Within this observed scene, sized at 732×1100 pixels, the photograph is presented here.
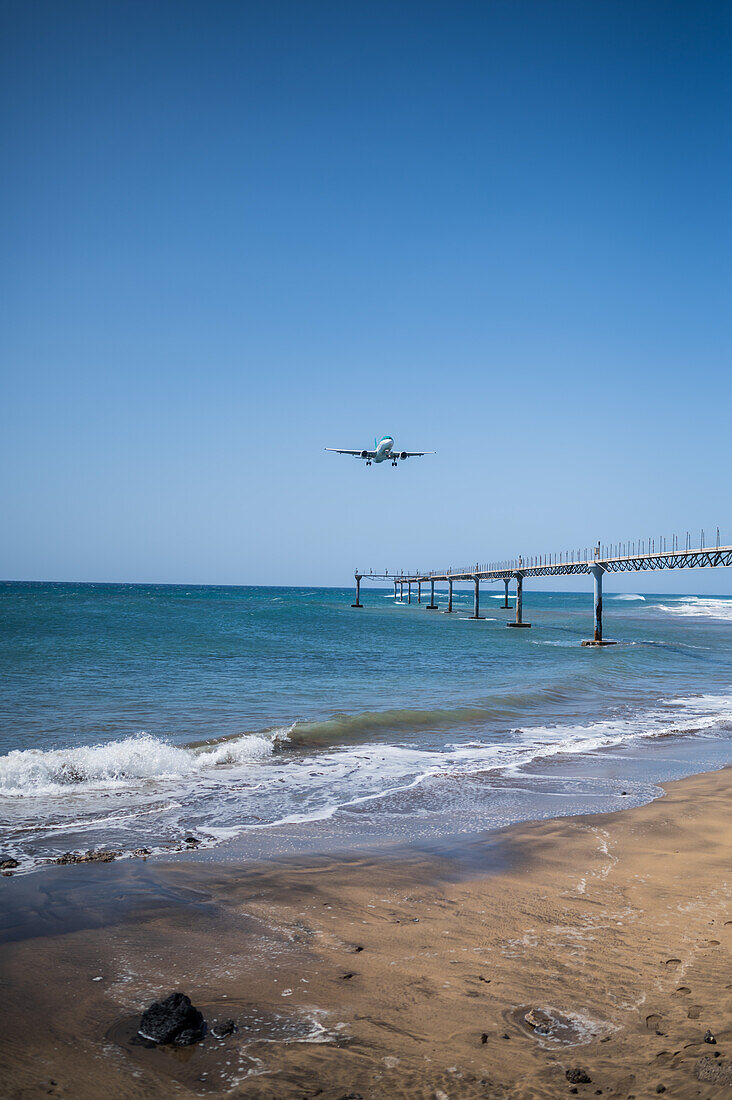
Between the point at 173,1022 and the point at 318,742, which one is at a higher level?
the point at 173,1022

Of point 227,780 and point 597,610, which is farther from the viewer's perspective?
point 597,610

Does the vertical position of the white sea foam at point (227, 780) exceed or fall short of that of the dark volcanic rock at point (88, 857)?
it falls short

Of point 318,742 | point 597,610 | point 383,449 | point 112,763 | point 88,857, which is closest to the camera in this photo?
point 88,857

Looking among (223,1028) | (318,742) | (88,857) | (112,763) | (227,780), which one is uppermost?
(223,1028)

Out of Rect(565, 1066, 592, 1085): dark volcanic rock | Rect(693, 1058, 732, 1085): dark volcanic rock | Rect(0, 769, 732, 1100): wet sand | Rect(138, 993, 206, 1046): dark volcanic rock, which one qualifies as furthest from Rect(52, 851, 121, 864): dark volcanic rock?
Rect(693, 1058, 732, 1085): dark volcanic rock

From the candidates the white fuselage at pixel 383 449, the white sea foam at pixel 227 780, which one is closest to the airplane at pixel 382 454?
the white fuselage at pixel 383 449

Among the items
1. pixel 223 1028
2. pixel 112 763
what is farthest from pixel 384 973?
pixel 112 763

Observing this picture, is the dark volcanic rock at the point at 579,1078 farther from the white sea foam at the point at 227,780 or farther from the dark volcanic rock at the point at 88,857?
the dark volcanic rock at the point at 88,857

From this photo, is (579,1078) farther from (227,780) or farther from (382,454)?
(382,454)
